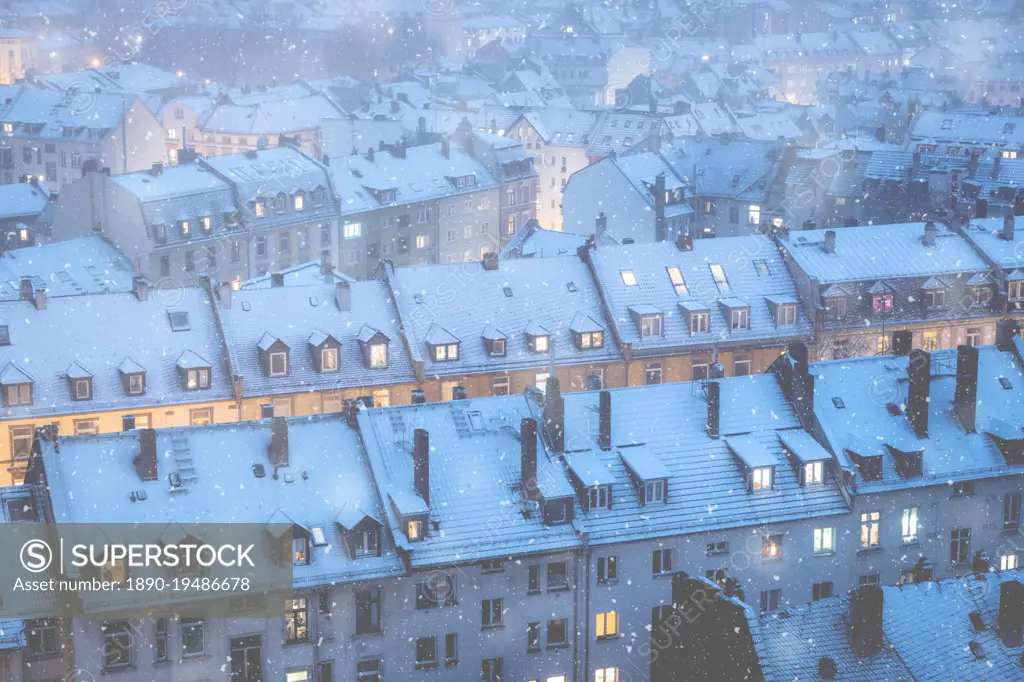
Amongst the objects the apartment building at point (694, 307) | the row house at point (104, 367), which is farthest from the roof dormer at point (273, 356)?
the apartment building at point (694, 307)

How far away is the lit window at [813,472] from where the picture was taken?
62.7 metres

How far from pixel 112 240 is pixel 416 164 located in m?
25.2

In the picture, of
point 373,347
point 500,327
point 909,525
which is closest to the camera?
point 909,525

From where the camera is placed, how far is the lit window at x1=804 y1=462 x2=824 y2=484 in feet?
206

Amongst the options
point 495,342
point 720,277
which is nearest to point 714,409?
point 495,342

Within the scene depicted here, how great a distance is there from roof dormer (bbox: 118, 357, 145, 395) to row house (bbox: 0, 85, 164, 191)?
73.0m

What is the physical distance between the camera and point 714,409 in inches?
2486

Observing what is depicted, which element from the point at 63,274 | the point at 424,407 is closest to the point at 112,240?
the point at 63,274

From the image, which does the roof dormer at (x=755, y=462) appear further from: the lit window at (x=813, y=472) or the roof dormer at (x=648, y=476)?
the roof dormer at (x=648, y=476)

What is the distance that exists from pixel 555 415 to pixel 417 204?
189 feet

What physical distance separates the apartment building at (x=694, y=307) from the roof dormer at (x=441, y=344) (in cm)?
848

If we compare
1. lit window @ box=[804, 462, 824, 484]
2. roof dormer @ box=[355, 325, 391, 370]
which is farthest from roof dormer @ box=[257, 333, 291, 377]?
lit window @ box=[804, 462, 824, 484]

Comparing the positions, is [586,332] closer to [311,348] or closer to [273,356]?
[311,348]

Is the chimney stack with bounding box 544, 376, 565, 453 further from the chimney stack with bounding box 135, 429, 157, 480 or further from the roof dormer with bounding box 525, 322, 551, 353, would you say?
the roof dormer with bounding box 525, 322, 551, 353
